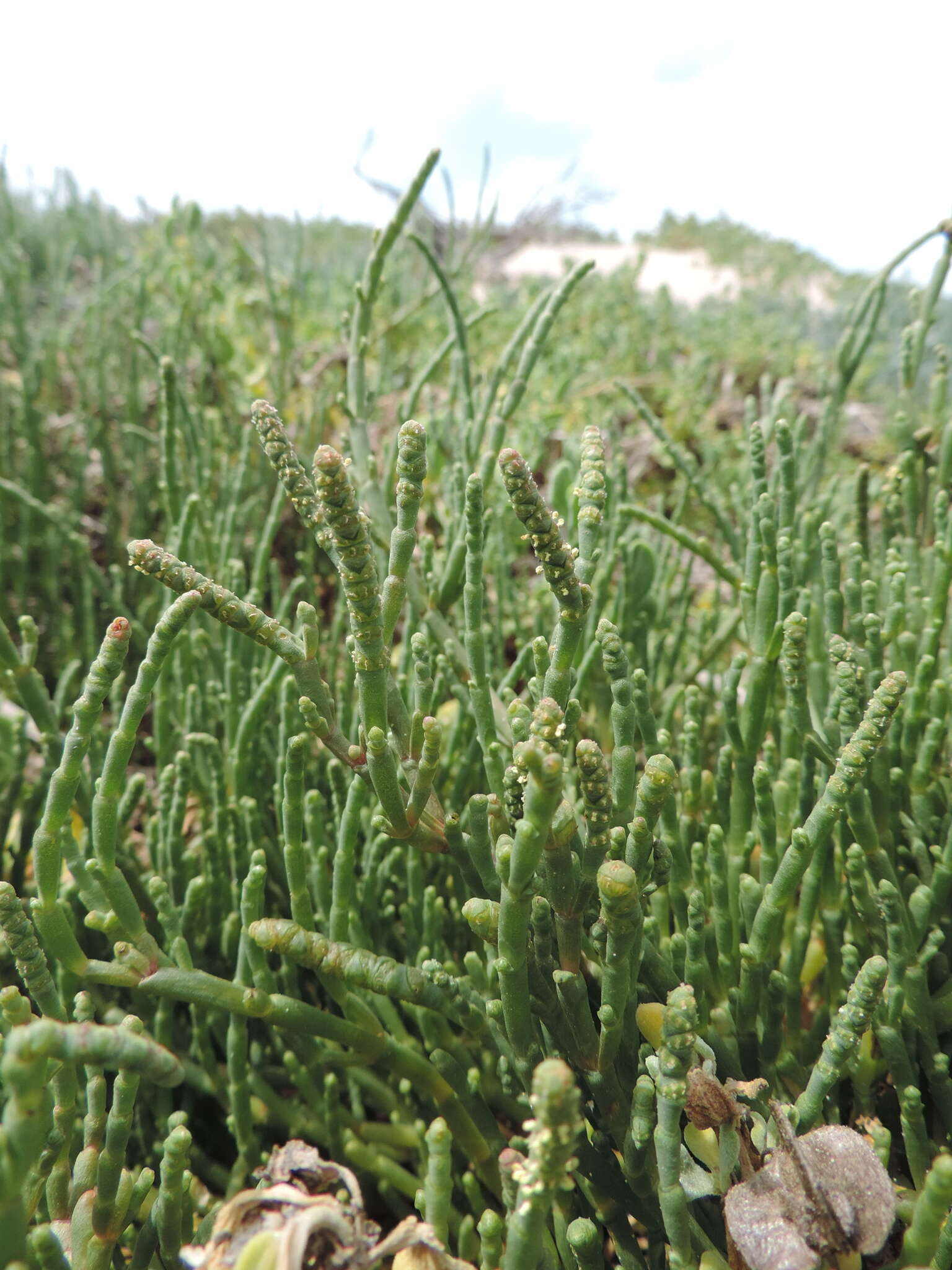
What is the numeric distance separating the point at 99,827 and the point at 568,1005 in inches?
14.9

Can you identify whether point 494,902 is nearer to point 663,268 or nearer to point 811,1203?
point 811,1203

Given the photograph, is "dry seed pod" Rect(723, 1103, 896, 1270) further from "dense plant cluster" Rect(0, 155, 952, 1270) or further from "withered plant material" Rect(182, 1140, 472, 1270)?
"withered plant material" Rect(182, 1140, 472, 1270)

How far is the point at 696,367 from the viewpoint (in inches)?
132

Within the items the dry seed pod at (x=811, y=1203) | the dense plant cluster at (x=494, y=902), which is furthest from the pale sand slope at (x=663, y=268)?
the dry seed pod at (x=811, y=1203)

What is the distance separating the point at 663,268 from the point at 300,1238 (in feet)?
42.7

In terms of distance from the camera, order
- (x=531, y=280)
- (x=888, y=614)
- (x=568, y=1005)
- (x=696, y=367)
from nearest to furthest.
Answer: (x=568, y=1005)
(x=888, y=614)
(x=696, y=367)
(x=531, y=280)

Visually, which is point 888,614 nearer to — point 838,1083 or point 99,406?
point 838,1083

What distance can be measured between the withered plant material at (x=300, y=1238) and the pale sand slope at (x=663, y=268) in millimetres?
8880

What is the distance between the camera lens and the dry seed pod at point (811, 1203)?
1.65 ft

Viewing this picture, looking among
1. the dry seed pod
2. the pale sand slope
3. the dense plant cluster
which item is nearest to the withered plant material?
the dense plant cluster

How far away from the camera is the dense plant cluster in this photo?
1.69ft

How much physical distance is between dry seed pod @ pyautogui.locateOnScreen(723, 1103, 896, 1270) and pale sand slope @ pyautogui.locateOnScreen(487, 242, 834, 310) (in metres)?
8.85

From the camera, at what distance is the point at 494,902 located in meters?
0.64

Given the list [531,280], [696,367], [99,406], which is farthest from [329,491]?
[531,280]
